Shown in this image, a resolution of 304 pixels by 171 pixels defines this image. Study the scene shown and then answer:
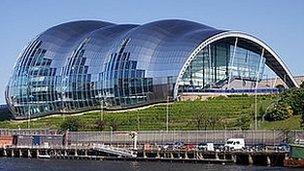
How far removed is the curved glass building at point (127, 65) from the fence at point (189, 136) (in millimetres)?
25490

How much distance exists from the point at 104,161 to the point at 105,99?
4381cm

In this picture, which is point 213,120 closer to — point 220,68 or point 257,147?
point 257,147

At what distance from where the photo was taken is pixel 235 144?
3351 inches

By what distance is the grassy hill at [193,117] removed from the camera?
335 feet

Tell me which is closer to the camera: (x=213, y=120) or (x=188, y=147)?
(x=188, y=147)

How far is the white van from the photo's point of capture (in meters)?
84.5

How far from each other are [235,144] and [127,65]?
4878cm

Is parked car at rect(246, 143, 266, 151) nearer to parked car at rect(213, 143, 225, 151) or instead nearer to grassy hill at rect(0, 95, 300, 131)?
parked car at rect(213, 143, 225, 151)

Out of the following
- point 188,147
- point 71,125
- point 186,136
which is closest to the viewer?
point 188,147

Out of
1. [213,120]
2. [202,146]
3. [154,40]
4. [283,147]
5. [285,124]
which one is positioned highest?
[154,40]

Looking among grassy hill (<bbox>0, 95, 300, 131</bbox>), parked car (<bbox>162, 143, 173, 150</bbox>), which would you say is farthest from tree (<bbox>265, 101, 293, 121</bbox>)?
parked car (<bbox>162, 143, 173, 150</bbox>)

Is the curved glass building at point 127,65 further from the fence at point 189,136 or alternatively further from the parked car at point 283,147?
the parked car at point 283,147

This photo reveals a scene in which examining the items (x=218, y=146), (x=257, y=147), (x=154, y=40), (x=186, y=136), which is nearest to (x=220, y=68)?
(x=154, y=40)

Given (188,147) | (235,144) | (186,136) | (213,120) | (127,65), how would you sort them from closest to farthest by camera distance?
(235,144), (188,147), (186,136), (213,120), (127,65)
